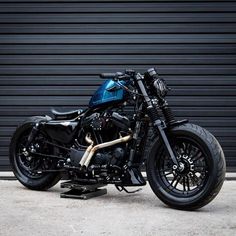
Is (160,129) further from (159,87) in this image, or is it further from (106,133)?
(106,133)

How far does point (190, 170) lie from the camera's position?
514 cm

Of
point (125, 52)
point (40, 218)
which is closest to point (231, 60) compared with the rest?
point (125, 52)

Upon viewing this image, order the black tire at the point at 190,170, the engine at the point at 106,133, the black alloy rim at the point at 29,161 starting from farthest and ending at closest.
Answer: the black alloy rim at the point at 29,161 → the engine at the point at 106,133 → the black tire at the point at 190,170

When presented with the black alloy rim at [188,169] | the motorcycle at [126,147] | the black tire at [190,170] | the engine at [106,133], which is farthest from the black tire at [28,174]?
the black alloy rim at [188,169]

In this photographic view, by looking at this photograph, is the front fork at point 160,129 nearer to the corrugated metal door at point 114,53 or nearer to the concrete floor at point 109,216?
the concrete floor at point 109,216

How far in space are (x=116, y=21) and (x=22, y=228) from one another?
365 cm

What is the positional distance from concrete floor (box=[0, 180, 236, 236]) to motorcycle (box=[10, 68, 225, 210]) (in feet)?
0.67

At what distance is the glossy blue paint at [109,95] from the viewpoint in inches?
222

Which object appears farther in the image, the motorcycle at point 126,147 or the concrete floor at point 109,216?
the motorcycle at point 126,147

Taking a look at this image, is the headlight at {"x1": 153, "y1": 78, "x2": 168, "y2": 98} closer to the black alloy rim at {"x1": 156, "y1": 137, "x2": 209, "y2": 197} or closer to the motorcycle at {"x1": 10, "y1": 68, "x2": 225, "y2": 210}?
the motorcycle at {"x1": 10, "y1": 68, "x2": 225, "y2": 210}

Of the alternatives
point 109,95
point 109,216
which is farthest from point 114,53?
point 109,216

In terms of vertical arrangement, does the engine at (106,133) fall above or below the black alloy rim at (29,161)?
above

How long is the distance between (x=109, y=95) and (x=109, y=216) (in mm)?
1407

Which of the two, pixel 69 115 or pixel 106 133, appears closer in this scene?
pixel 106 133
